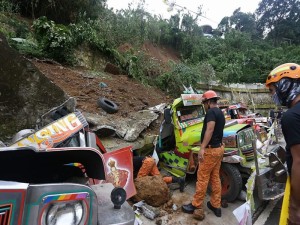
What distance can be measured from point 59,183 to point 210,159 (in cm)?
295

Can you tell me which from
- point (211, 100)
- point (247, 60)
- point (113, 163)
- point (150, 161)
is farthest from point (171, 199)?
point (247, 60)

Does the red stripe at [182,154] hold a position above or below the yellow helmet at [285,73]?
below

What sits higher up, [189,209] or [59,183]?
[59,183]

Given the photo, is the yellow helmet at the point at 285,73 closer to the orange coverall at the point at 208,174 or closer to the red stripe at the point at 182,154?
the orange coverall at the point at 208,174

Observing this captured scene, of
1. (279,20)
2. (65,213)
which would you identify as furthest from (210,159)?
(279,20)

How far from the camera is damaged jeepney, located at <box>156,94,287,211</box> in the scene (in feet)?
13.2

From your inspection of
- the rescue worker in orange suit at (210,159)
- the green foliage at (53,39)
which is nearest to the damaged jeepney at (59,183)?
the rescue worker in orange suit at (210,159)

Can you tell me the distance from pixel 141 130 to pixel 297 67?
4.41m

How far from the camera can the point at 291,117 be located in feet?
5.73

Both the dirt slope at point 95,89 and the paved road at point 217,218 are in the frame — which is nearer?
the paved road at point 217,218

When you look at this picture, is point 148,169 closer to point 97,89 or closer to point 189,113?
point 189,113

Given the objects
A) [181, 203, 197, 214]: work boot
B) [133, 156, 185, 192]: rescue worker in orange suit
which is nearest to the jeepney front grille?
[181, 203, 197, 214]: work boot

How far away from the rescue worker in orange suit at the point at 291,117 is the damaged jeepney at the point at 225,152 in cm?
172

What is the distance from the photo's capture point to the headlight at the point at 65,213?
1473 mm
